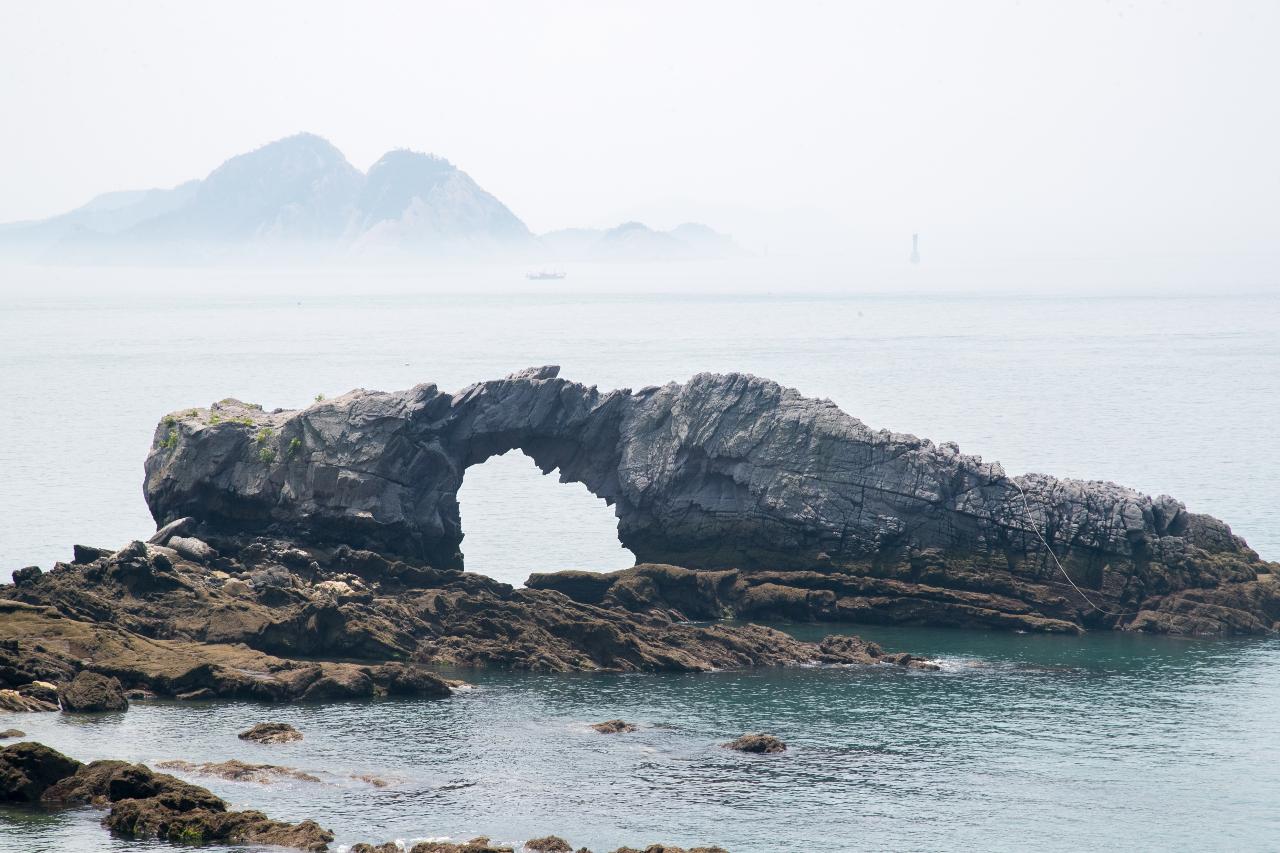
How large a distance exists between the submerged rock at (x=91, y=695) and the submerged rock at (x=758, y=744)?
2289cm

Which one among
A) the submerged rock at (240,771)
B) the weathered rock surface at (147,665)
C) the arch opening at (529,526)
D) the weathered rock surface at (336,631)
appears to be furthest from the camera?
the arch opening at (529,526)

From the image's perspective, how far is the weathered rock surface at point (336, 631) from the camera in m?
64.4

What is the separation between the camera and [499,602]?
73125 mm

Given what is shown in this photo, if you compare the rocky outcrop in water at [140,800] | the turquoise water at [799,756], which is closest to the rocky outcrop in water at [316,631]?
the turquoise water at [799,756]

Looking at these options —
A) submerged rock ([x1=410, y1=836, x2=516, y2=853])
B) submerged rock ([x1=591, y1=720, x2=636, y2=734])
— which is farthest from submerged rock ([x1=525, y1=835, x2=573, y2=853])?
submerged rock ([x1=591, y1=720, x2=636, y2=734])

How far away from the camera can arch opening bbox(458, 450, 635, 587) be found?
3632 inches

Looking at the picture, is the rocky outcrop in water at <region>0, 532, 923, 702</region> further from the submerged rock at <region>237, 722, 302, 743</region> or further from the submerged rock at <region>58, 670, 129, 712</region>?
the submerged rock at <region>237, 722, 302, 743</region>

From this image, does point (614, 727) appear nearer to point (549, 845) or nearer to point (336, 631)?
point (549, 845)

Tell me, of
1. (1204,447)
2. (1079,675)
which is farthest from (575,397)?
(1204,447)

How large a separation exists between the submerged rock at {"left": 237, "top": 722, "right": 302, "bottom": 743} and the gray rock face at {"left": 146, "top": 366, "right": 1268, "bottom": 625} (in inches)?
879

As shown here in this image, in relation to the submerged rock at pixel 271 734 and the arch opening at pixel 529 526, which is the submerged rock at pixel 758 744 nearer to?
the submerged rock at pixel 271 734

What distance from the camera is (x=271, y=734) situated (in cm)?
5709

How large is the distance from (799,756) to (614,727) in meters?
7.08

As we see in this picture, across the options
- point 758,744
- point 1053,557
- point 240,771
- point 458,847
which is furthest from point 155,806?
point 1053,557
